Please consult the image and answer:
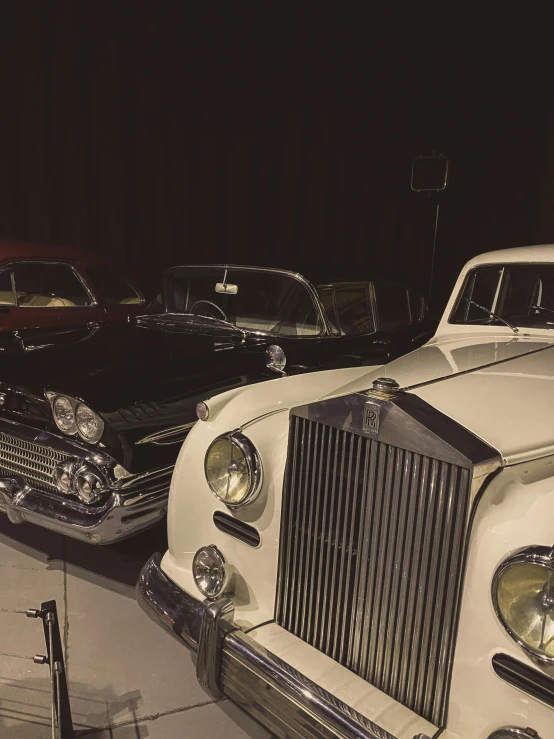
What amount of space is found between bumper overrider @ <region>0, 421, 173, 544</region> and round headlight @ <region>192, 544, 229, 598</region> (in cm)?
72

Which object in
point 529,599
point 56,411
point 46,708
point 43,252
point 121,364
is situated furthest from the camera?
point 43,252

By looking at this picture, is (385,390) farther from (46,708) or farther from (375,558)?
(46,708)

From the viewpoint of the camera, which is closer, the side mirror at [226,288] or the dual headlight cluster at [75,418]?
the dual headlight cluster at [75,418]

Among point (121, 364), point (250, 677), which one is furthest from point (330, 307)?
point (250, 677)

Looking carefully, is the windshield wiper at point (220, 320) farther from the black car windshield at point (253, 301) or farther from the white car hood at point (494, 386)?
the white car hood at point (494, 386)

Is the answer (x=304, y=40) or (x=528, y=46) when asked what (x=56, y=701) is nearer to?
(x=304, y=40)

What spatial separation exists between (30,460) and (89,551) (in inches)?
26.1

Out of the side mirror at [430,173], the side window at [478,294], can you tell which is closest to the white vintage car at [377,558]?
the side window at [478,294]

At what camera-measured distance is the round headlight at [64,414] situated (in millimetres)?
2664

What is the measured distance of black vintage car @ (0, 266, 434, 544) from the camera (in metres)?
2.62

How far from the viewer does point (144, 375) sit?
2.83 m

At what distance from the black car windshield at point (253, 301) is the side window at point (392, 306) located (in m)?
0.60

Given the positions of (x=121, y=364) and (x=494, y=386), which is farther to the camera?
(x=121, y=364)

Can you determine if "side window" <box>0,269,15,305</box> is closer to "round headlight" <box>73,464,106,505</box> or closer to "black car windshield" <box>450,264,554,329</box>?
"round headlight" <box>73,464,106,505</box>
